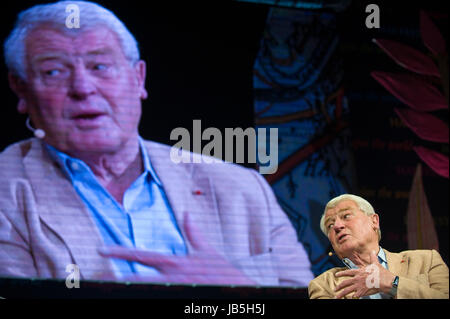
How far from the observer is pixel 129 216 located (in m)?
3.47

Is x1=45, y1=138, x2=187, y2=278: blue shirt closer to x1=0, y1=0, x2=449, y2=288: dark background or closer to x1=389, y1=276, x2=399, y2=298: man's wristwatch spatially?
x1=0, y1=0, x2=449, y2=288: dark background

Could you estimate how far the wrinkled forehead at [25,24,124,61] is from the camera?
359 centimetres

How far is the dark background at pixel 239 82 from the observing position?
3.74 metres

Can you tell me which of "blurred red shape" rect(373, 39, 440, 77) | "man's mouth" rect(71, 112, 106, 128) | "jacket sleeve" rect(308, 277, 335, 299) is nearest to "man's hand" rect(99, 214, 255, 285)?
"man's mouth" rect(71, 112, 106, 128)

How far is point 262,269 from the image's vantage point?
357 centimetres

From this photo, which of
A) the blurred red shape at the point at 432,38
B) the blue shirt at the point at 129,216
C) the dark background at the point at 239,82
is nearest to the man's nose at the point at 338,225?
the blue shirt at the point at 129,216

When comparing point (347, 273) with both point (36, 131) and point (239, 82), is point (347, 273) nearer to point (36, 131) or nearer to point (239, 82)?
point (239, 82)

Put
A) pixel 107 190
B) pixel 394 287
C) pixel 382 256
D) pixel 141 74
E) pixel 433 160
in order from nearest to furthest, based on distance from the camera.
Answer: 1. pixel 394 287
2. pixel 382 256
3. pixel 107 190
4. pixel 141 74
5. pixel 433 160

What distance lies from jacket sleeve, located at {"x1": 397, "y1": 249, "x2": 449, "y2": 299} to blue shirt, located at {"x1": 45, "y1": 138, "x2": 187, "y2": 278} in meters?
1.41

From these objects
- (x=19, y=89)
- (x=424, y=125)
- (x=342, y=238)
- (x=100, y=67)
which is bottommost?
(x=342, y=238)

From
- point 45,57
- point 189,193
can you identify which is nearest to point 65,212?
point 189,193

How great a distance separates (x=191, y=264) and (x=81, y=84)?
1303 mm

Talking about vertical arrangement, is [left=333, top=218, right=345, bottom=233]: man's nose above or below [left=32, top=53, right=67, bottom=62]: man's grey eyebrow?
below

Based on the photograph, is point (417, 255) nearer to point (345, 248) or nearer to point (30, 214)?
point (345, 248)
